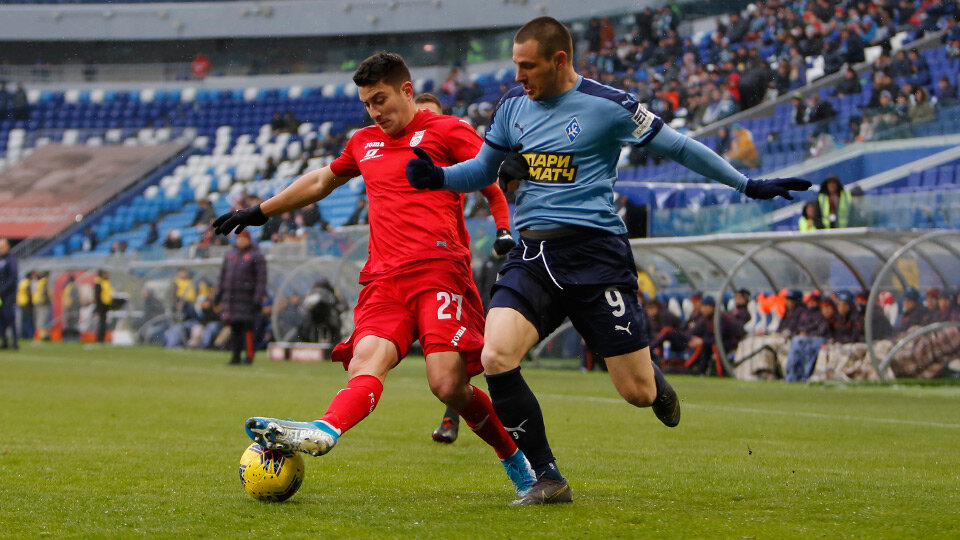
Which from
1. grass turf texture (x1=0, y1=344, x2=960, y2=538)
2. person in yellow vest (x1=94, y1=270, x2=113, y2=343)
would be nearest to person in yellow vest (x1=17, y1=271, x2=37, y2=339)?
person in yellow vest (x1=94, y1=270, x2=113, y2=343)

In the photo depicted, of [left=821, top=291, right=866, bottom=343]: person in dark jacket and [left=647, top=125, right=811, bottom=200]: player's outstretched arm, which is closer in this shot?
[left=647, top=125, right=811, bottom=200]: player's outstretched arm

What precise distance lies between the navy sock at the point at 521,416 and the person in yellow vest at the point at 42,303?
27413mm

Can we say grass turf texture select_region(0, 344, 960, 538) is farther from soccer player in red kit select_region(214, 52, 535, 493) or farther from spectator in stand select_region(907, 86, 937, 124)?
spectator in stand select_region(907, 86, 937, 124)

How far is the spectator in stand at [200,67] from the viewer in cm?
5031

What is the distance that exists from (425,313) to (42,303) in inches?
1083

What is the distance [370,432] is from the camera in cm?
884

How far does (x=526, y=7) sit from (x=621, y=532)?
40.9m

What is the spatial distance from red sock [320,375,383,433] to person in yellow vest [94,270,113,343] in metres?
23.6

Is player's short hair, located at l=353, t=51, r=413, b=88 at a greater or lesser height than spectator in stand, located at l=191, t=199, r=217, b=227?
greater

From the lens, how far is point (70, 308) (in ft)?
98.4

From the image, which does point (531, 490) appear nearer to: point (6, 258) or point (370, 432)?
point (370, 432)

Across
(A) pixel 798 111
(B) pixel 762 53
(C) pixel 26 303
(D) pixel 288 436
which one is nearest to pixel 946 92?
(A) pixel 798 111

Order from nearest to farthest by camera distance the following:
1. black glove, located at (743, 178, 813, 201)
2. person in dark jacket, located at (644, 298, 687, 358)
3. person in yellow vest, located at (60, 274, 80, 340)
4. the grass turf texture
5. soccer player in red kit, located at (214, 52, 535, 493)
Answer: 1. the grass turf texture
2. black glove, located at (743, 178, 813, 201)
3. soccer player in red kit, located at (214, 52, 535, 493)
4. person in dark jacket, located at (644, 298, 687, 358)
5. person in yellow vest, located at (60, 274, 80, 340)

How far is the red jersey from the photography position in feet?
18.9
